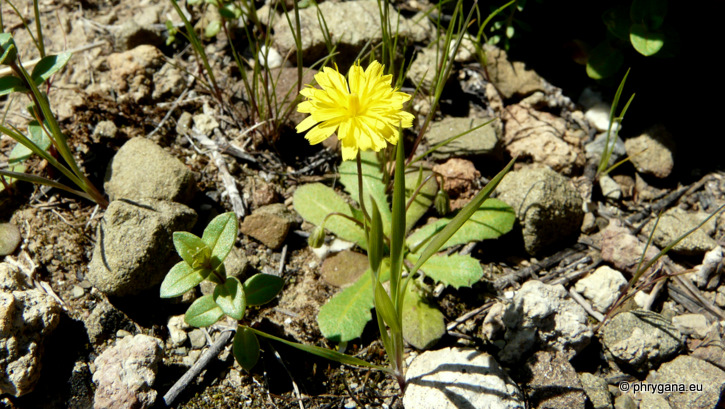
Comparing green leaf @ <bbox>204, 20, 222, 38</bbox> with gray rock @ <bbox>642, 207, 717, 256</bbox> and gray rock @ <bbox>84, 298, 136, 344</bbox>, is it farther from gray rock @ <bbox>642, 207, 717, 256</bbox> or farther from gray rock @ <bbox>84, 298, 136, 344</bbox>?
gray rock @ <bbox>642, 207, 717, 256</bbox>

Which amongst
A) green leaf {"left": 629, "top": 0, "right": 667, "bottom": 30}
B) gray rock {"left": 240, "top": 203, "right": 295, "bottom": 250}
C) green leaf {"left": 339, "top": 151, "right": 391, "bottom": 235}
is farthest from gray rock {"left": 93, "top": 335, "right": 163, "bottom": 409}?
green leaf {"left": 629, "top": 0, "right": 667, "bottom": 30}

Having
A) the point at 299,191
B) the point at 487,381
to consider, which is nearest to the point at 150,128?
the point at 299,191

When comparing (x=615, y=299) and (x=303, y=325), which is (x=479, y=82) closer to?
(x=615, y=299)

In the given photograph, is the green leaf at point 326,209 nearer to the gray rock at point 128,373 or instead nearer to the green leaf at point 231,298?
the green leaf at point 231,298

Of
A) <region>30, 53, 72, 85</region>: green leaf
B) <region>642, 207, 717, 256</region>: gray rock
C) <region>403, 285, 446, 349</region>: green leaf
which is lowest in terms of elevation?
<region>403, 285, 446, 349</region>: green leaf

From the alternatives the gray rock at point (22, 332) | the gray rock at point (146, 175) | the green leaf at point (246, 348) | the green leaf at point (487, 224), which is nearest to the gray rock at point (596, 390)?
the green leaf at point (487, 224)

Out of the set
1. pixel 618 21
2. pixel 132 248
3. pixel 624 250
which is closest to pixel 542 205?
pixel 624 250

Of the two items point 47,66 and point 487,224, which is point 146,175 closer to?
point 47,66
